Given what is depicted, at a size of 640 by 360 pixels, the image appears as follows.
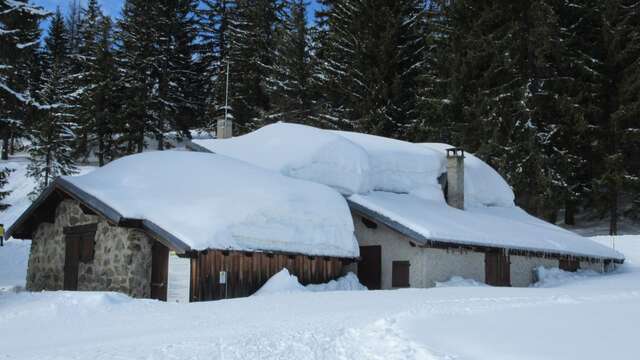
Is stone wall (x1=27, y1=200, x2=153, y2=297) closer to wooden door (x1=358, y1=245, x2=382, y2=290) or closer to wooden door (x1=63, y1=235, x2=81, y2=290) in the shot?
wooden door (x1=63, y1=235, x2=81, y2=290)

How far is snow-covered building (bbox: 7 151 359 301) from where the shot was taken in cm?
1812

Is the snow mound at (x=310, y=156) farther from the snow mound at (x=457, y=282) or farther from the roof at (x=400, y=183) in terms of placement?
the snow mound at (x=457, y=282)

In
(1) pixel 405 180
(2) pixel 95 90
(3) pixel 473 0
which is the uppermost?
(3) pixel 473 0

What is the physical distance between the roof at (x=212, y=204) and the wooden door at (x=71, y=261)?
136 cm

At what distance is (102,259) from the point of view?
19.0 meters

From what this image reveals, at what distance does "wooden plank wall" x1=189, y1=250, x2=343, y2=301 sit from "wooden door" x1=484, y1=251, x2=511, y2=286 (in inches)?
222

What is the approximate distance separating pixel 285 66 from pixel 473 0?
14.0 m

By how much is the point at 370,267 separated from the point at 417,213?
235 centimetres

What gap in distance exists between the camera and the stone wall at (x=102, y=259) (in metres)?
18.4

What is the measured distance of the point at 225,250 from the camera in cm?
1806

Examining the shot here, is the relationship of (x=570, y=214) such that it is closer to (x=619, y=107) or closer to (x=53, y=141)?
(x=619, y=107)

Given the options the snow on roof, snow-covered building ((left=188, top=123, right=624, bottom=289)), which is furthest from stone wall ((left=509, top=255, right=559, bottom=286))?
the snow on roof

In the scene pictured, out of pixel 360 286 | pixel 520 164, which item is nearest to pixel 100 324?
pixel 360 286

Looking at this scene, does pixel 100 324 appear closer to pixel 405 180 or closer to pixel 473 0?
pixel 405 180
